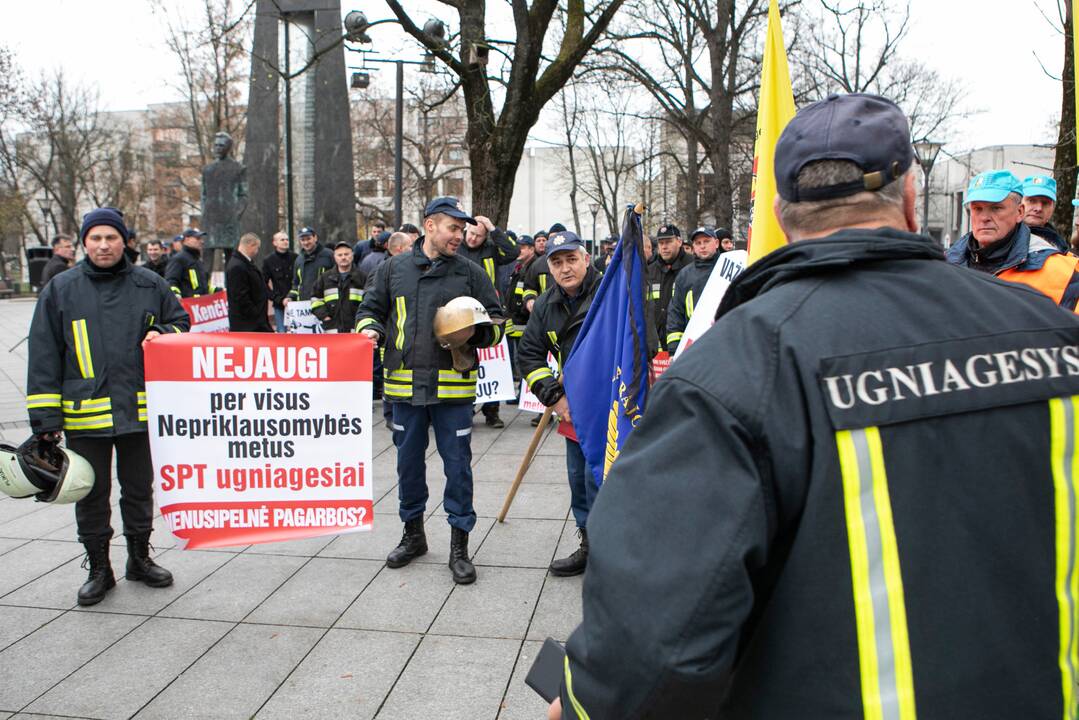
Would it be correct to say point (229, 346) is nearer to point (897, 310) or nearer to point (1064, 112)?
point (897, 310)

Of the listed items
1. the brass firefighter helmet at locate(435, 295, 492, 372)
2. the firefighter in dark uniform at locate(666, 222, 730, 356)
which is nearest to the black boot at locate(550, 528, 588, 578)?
the brass firefighter helmet at locate(435, 295, 492, 372)

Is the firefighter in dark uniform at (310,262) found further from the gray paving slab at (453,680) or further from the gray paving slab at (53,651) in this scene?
the gray paving slab at (453,680)

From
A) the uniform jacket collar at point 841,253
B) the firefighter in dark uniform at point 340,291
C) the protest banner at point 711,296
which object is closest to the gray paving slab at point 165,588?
the protest banner at point 711,296

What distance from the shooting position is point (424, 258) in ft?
17.1

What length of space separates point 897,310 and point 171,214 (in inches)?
2216

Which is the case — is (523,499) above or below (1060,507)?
below

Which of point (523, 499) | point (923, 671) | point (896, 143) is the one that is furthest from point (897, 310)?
point (523, 499)

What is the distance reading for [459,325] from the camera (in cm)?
493

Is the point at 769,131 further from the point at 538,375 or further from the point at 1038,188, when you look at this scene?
the point at 1038,188

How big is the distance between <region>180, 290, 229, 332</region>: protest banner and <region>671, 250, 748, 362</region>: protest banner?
7.23 meters

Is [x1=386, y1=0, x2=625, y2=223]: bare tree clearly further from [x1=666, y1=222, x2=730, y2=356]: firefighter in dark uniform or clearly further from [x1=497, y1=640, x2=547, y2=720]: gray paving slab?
[x1=497, y1=640, x2=547, y2=720]: gray paving slab

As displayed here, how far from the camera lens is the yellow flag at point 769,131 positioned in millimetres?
2814

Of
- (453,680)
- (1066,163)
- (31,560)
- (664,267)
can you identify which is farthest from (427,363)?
(1066,163)

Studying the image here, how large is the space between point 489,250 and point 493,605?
5.66 meters
